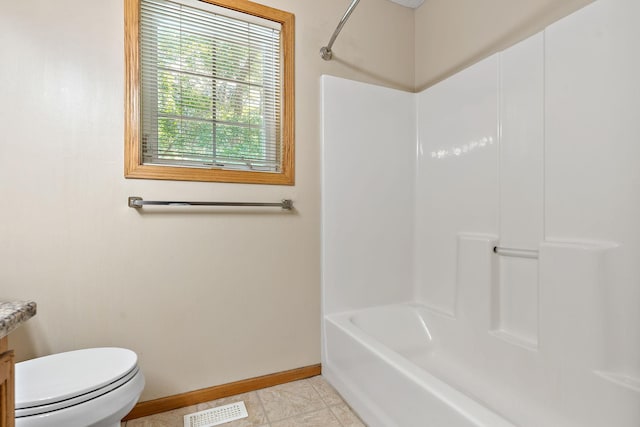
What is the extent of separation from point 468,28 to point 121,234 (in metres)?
2.24

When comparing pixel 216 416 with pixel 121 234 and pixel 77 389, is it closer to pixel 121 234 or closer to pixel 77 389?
pixel 77 389

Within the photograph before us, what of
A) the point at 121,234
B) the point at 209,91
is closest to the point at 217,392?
the point at 121,234

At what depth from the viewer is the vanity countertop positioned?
1.99 ft

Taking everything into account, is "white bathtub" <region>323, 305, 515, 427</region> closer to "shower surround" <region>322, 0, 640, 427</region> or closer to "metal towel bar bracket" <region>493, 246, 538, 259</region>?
"shower surround" <region>322, 0, 640, 427</region>

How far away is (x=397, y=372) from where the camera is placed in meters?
1.24

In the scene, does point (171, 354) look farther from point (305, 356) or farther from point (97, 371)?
point (305, 356)

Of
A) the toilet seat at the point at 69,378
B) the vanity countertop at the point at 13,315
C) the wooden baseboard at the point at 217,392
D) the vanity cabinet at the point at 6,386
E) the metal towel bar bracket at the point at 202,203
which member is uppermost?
the metal towel bar bracket at the point at 202,203

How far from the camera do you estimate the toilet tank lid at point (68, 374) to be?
39.2 inches

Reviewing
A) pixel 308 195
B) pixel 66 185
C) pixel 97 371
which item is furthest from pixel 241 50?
pixel 97 371

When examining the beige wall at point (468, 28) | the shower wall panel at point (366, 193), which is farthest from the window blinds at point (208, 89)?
the beige wall at point (468, 28)

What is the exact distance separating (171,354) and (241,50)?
5.47ft

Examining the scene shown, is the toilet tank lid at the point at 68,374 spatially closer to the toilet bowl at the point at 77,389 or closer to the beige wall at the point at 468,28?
the toilet bowl at the point at 77,389

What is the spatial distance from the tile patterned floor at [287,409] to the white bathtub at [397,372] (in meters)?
0.07

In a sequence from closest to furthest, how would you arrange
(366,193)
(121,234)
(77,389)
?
(77,389), (121,234), (366,193)
